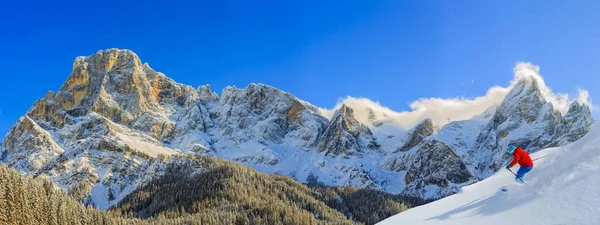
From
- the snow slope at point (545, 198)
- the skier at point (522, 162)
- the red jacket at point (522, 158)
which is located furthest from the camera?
the red jacket at point (522, 158)

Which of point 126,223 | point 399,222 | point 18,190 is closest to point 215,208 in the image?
point 126,223

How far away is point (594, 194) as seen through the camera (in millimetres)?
13742

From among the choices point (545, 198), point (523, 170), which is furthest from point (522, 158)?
point (545, 198)

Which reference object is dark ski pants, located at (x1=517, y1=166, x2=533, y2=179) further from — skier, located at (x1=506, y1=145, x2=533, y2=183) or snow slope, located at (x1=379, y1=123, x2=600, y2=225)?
snow slope, located at (x1=379, y1=123, x2=600, y2=225)

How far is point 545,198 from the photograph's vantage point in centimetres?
1501

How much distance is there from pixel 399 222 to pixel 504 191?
14.4 feet

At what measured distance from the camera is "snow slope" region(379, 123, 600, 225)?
13.8 m

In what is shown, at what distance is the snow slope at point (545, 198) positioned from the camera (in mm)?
13805

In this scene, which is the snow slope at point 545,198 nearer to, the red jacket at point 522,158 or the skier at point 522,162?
the skier at point 522,162

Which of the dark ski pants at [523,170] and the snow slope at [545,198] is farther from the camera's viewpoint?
the dark ski pants at [523,170]

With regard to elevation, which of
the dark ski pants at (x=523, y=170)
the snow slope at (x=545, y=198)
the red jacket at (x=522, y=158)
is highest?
the red jacket at (x=522, y=158)

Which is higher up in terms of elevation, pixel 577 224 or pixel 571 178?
pixel 571 178

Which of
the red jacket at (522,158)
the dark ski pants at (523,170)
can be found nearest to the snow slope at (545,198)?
the dark ski pants at (523,170)

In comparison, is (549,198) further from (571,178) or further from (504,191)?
(504,191)
